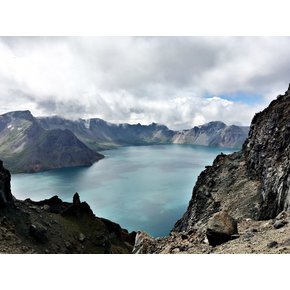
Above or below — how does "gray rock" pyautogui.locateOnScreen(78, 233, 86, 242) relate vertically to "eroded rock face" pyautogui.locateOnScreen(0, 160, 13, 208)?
below

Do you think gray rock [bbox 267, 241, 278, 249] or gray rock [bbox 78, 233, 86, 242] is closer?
gray rock [bbox 267, 241, 278, 249]

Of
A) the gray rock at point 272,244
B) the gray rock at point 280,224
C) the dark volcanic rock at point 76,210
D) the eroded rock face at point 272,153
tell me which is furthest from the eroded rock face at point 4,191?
the eroded rock face at point 272,153

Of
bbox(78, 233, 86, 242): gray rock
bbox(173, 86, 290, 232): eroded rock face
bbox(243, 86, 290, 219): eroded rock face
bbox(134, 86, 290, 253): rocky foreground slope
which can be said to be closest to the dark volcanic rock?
bbox(78, 233, 86, 242): gray rock

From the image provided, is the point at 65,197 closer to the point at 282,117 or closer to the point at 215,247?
the point at 282,117

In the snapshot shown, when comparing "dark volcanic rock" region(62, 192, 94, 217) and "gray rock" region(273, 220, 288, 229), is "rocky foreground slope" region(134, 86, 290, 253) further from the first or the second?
"dark volcanic rock" region(62, 192, 94, 217)

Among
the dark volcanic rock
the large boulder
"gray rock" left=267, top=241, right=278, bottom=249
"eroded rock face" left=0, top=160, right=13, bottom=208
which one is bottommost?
"gray rock" left=267, top=241, right=278, bottom=249

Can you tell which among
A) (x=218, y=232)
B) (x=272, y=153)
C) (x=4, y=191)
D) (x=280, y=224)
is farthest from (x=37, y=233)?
(x=272, y=153)
